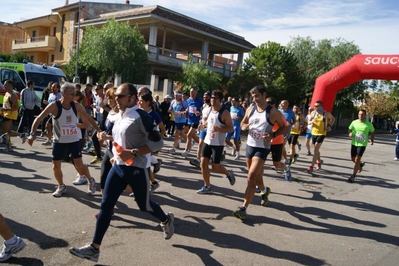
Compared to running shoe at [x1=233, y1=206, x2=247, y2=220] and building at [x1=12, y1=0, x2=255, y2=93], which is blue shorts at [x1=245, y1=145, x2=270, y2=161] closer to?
running shoe at [x1=233, y1=206, x2=247, y2=220]

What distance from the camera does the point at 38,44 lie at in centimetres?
4097

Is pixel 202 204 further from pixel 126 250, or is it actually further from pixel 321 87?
pixel 321 87

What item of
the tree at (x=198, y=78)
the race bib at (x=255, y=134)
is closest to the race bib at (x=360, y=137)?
the race bib at (x=255, y=134)

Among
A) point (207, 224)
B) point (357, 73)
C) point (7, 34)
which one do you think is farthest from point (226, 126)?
point (7, 34)

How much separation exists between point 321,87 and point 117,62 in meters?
14.0

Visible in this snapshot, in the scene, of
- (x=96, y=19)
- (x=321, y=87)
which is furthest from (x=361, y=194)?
(x=96, y=19)

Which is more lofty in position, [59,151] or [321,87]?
[321,87]

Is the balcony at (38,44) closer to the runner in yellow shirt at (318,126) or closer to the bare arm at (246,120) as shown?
the runner in yellow shirt at (318,126)

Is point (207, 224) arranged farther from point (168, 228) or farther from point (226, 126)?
point (226, 126)

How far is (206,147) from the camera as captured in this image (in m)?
6.64

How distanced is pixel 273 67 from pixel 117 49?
14.1 metres

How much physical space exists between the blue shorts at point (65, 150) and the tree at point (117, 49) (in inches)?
752

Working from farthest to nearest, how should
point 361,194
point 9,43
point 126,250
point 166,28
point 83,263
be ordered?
point 9,43 < point 166,28 < point 361,194 < point 126,250 < point 83,263

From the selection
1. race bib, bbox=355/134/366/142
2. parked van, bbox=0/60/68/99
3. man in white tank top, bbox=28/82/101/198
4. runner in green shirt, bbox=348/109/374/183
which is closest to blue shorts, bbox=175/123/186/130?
runner in green shirt, bbox=348/109/374/183
